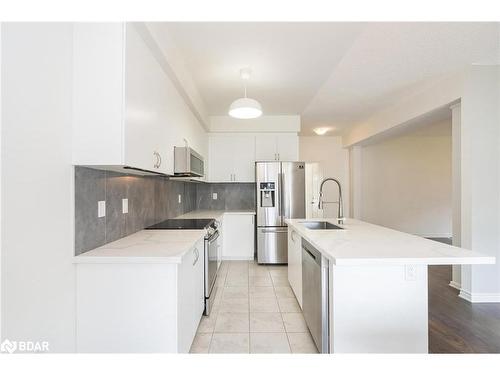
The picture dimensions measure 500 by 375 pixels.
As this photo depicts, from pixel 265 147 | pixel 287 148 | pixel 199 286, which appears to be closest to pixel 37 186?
pixel 199 286

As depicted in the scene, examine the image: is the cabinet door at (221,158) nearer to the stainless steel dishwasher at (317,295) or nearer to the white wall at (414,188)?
the stainless steel dishwasher at (317,295)

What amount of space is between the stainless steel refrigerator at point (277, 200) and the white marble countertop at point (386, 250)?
220cm

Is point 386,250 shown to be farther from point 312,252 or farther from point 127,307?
point 127,307

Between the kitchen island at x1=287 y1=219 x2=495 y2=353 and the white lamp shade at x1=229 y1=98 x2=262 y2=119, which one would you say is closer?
the kitchen island at x1=287 y1=219 x2=495 y2=353

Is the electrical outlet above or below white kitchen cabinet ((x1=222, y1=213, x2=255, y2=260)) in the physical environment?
above

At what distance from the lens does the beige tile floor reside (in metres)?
1.96

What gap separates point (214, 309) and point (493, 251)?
293 cm

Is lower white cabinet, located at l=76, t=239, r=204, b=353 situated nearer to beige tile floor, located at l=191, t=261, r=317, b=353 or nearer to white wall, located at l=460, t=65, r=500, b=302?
beige tile floor, located at l=191, t=261, r=317, b=353

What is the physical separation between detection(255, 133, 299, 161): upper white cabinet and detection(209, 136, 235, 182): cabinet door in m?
0.49

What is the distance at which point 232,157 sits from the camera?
4.76m

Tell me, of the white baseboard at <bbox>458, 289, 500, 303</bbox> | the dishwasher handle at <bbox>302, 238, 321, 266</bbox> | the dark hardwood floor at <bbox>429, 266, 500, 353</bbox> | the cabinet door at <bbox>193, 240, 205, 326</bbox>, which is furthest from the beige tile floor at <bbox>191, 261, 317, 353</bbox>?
the white baseboard at <bbox>458, 289, 500, 303</bbox>

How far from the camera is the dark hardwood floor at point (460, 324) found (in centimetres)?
197

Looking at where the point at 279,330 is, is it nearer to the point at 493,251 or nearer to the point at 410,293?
the point at 410,293
